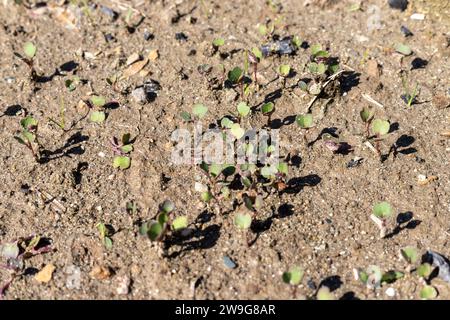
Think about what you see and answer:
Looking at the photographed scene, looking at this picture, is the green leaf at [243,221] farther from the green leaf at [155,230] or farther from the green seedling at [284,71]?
the green seedling at [284,71]

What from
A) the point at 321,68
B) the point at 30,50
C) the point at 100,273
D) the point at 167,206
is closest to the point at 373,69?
the point at 321,68

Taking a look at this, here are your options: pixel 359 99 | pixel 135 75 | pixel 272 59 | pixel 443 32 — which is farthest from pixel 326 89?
pixel 135 75

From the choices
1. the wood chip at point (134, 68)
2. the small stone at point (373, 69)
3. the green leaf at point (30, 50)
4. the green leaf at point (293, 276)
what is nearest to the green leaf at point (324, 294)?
the green leaf at point (293, 276)

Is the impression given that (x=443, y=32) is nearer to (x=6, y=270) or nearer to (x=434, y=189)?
(x=434, y=189)

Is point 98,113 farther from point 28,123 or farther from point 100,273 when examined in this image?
point 100,273

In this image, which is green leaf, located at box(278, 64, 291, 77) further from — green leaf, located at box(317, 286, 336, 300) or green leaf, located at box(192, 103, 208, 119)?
green leaf, located at box(317, 286, 336, 300)

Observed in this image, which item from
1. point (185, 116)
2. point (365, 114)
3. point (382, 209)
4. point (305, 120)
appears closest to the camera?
point (382, 209)
